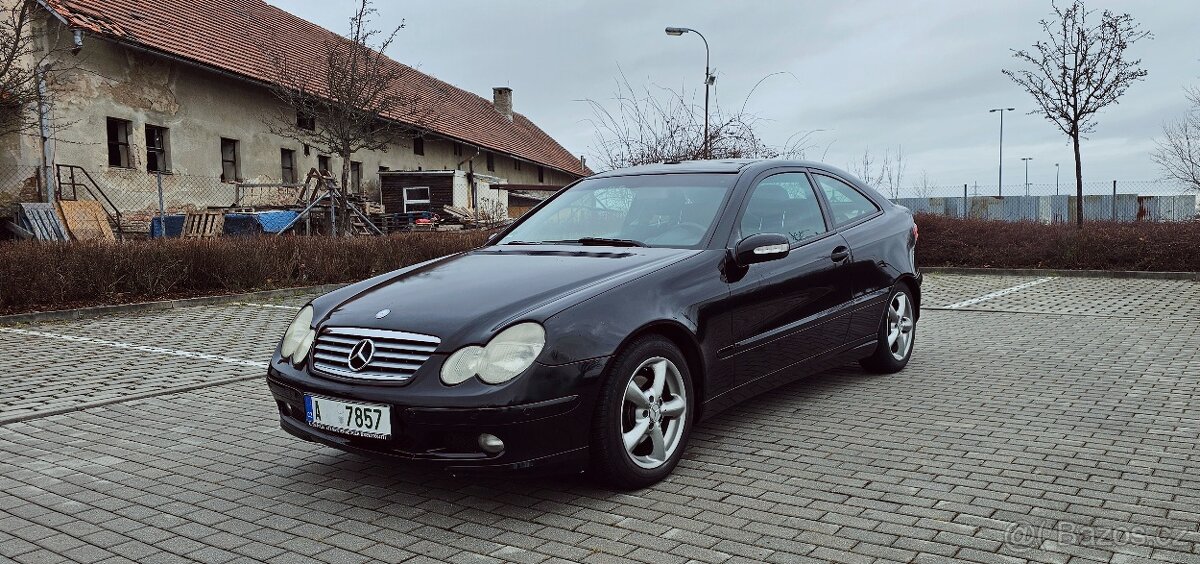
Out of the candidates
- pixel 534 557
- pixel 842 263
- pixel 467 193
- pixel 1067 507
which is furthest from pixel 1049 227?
pixel 467 193

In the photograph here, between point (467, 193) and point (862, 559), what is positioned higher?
point (467, 193)

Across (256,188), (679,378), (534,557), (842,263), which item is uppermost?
(256,188)

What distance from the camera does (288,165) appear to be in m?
29.3

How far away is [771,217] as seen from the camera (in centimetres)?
538

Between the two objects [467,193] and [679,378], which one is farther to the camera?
[467,193]

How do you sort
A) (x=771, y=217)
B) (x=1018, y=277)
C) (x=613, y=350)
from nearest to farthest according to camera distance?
(x=613, y=350) → (x=771, y=217) → (x=1018, y=277)

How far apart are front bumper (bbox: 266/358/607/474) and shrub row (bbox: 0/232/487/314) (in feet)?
31.7

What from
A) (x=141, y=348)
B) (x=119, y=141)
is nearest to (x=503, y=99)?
(x=119, y=141)

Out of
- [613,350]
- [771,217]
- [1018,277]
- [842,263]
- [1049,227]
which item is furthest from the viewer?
[1049,227]

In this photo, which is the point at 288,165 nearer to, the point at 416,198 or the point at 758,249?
the point at 416,198

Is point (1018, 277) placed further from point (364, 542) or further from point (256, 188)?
point (256, 188)

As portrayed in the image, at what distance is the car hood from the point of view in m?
3.82

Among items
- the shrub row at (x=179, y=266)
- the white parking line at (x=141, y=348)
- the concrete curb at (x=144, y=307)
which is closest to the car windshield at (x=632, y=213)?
the white parking line at (x=141, y=348)

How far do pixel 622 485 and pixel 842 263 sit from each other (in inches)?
96.8
